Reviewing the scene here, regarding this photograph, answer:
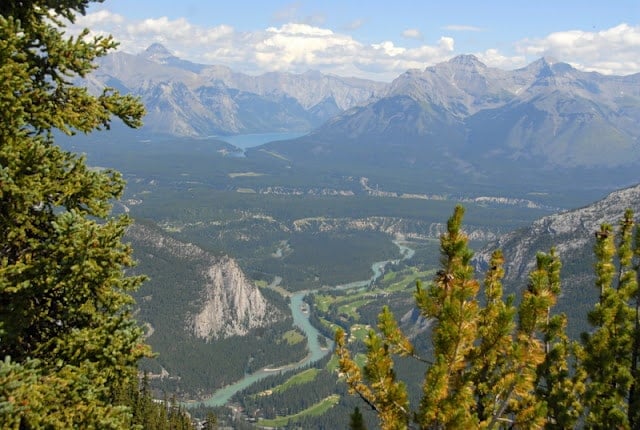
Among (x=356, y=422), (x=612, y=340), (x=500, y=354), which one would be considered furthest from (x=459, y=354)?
(x=612, y=340)

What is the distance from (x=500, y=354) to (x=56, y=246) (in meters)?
9.96

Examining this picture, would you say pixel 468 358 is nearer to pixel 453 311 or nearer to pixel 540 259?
pixel 453 311

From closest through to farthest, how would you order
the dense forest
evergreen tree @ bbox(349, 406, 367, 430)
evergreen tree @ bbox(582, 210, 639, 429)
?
evergreen tree @ bbox(349, 406, 367, 430)
the dense forest
evergreen tree @ bbox(582, 210, 639, 429)

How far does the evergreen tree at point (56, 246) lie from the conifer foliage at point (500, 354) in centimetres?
535

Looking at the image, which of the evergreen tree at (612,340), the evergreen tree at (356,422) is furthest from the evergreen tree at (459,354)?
the evergreen tree at (612,340)

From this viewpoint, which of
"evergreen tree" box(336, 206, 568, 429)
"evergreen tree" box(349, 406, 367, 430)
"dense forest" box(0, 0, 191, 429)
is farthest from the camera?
"dense forest" box(0, 0, 191, 429)

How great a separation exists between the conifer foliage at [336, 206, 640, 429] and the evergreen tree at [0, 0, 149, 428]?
17.5 ft

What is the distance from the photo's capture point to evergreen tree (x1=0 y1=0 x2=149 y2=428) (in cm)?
1230

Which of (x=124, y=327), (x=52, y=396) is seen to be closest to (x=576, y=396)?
(x=124, y=327)

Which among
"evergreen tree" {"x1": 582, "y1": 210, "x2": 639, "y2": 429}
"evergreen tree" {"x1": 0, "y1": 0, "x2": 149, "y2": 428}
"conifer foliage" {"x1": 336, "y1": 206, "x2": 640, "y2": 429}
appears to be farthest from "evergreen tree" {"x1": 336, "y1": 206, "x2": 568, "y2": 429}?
"evergreen tree" {"x1": 0, "y1": 0, "x2": 149, "y2": 428}

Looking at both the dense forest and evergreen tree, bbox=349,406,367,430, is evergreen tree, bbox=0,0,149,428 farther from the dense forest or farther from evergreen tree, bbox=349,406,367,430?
evergreen tree, bbox=349,406,367,430

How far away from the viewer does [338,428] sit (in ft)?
523

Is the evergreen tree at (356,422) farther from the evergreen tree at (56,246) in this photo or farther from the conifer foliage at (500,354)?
the evergreen tree at (56,246)

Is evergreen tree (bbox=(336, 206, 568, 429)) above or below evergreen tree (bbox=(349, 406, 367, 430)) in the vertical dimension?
above
